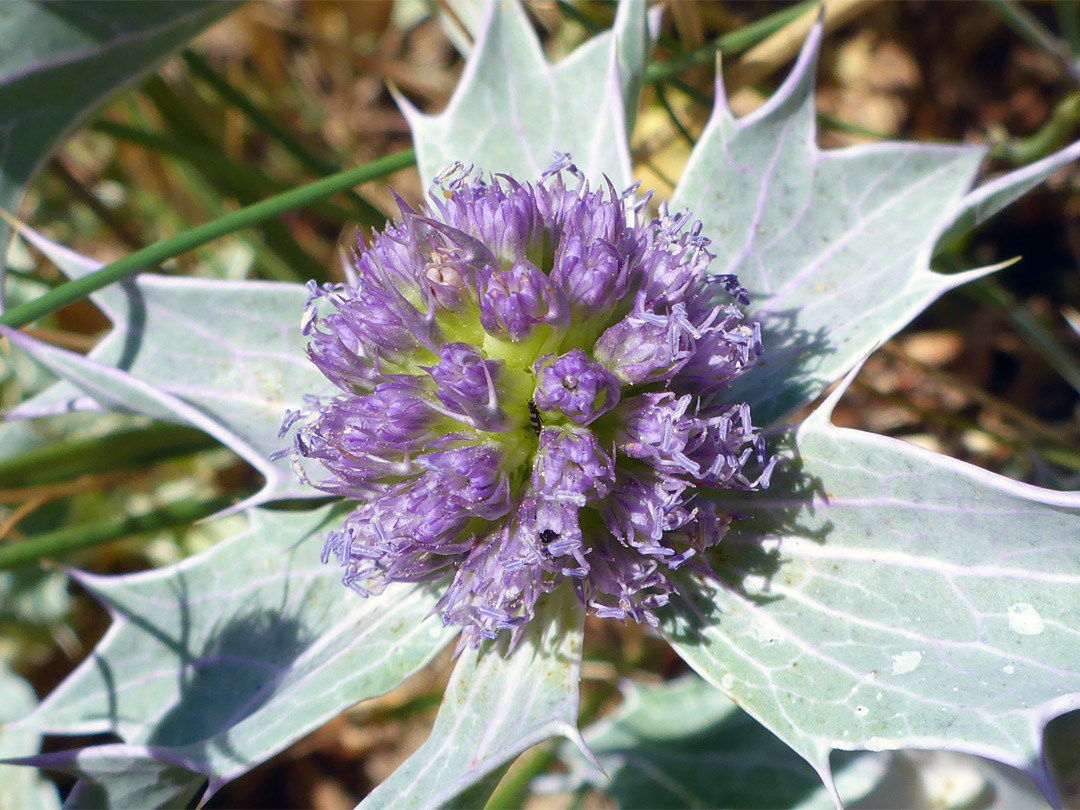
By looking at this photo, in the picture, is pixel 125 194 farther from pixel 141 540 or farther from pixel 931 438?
pixel 931 438

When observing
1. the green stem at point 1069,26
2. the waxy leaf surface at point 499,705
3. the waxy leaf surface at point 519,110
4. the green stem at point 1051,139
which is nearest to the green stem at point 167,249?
the waxy leaf surface at point 519,110

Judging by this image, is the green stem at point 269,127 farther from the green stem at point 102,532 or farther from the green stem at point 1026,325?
the green stem at point 1026,325

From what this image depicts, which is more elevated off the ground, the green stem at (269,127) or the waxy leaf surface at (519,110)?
the green stem at (269,127)

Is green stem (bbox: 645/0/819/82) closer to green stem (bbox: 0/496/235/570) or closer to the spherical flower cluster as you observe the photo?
the spherical flower cluster

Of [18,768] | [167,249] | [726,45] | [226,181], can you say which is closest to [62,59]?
[167,249]

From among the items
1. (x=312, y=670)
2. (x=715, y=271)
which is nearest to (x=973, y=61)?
(x=715, y=271)

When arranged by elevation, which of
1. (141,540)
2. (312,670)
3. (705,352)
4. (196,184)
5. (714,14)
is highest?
(196,184)
